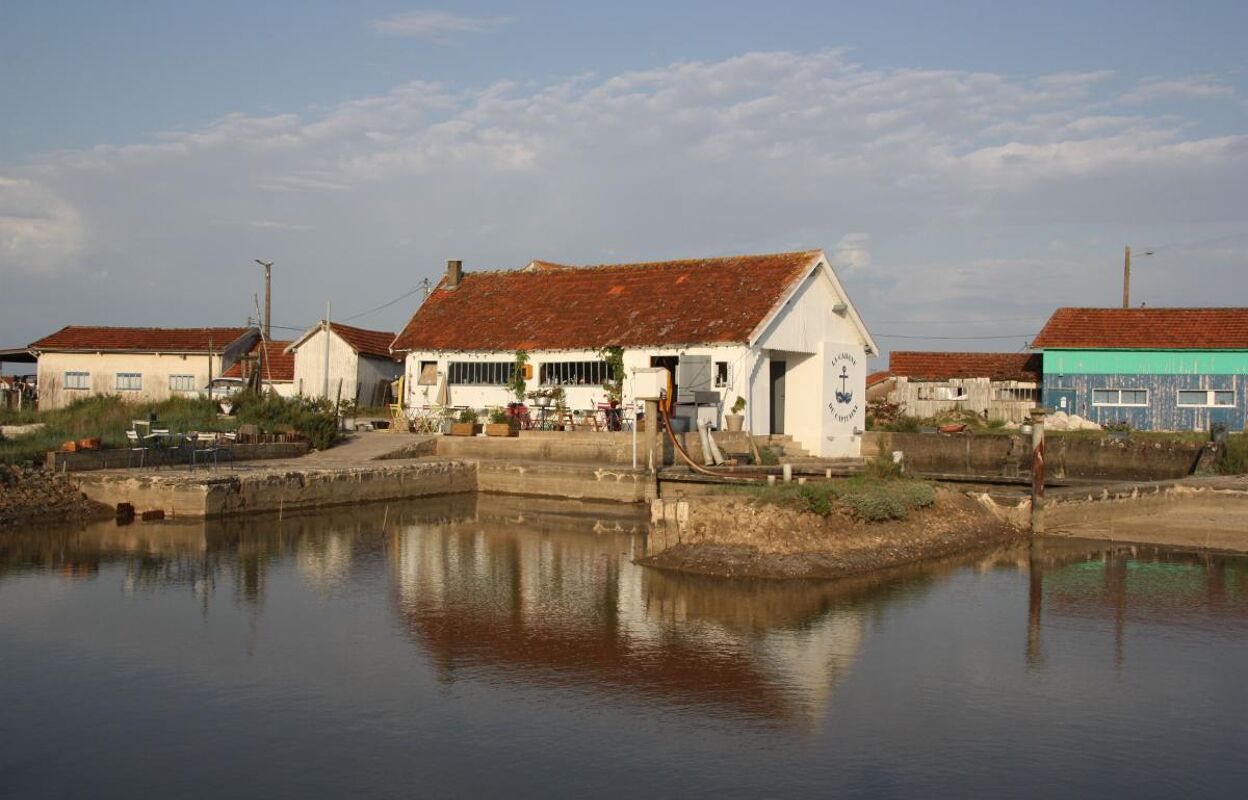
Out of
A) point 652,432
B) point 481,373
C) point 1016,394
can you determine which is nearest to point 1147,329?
point 1016,394

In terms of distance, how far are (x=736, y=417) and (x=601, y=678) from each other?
15.7 m

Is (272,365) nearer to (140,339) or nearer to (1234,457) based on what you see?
(140,339)

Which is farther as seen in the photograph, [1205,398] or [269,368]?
[269,368]

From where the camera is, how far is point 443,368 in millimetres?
31219

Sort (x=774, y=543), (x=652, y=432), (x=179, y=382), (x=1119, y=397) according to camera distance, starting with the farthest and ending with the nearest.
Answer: (x=179, y=382) → (x=1119, y=397) → (x=652, y=432) → (x=774, y=543)

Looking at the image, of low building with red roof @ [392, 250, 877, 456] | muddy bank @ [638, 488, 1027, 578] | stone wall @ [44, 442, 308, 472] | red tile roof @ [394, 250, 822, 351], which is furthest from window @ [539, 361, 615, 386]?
muddy bank @ [638, 488, 1027, 578]

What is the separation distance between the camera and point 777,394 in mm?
29031

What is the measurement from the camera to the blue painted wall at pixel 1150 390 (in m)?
34.1

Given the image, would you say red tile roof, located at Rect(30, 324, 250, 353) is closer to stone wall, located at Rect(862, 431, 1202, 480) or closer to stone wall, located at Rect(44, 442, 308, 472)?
stone wall, located at Rect(44, 442, 308, 472)

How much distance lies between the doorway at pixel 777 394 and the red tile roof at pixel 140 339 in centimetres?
2003

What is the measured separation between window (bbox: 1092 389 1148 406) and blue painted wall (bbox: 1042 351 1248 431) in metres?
0.11

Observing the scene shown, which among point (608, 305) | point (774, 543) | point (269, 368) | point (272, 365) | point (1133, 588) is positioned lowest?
point (1133, 588)

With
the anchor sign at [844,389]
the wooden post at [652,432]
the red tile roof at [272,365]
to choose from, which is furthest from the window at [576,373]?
the red tile roof at [272,365]

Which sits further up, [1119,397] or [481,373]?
[481,373]
